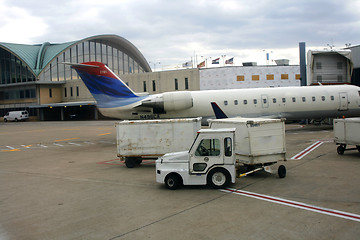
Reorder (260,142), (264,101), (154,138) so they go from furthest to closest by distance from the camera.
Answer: (264,101) → (154,138) → (260,142)

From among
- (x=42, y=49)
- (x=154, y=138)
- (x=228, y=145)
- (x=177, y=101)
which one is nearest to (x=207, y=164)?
(x=228, y=145)

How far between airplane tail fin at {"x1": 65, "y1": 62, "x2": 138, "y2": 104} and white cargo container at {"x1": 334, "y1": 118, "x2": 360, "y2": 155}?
50.1 ft

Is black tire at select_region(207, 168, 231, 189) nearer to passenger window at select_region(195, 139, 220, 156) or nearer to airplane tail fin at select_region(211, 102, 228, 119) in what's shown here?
passenger window at select_region(195, 139, 220, 156)

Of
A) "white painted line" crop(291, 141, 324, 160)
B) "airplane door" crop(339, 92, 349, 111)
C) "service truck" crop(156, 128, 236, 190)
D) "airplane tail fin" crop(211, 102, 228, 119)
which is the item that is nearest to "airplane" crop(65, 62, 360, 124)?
"airplane door" crop(339, 92, 349, 111)

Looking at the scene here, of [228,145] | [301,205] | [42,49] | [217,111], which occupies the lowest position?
[301,205]

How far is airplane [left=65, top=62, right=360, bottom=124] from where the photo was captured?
82.1 feet

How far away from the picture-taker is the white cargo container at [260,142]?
1230 cm

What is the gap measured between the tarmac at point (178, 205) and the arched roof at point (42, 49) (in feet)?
220

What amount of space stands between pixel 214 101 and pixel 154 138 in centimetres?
1119

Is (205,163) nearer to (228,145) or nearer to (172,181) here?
(228,145)

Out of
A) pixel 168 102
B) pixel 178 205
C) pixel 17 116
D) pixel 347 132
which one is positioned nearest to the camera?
pixel 178 205

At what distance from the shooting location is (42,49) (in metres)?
79.8

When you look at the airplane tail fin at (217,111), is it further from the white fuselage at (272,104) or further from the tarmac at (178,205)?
the tarmac at (178,205)

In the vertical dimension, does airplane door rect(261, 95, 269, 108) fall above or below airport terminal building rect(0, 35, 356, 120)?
below
